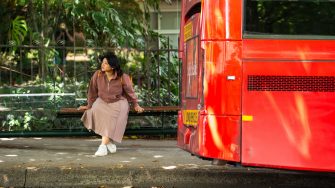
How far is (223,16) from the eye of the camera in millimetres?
6148

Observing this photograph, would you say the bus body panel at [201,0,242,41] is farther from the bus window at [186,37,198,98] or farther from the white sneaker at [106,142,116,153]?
the white sneaker at [106,142,116,153]

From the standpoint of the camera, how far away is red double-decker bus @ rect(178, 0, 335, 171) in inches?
235

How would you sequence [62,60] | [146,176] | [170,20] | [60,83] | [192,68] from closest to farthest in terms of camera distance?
1. [192,68]
2. [146,176]
3. [60,83]
4. [62,60]
5. [170,20]

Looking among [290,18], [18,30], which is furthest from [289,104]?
[18,30]

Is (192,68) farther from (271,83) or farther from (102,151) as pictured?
(102,151)

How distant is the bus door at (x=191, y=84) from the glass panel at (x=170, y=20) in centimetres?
951

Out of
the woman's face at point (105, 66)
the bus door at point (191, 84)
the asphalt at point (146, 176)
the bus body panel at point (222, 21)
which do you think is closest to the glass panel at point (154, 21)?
the woman's face at point (105, 66)

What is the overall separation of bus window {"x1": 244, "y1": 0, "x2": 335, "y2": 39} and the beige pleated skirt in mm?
3232

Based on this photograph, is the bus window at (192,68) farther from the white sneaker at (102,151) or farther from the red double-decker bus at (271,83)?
the white sneaker at (102,151)

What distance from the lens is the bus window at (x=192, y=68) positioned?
6617mm

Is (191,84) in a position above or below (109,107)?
above

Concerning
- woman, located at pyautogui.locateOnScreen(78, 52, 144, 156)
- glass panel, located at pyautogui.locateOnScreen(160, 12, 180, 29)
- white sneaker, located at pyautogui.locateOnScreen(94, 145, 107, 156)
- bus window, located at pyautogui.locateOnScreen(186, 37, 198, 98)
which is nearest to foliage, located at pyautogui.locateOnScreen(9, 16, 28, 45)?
woman, located at pyautogui.locateOnScreen(78, 52, 144, 156)

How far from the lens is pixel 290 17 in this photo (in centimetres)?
607

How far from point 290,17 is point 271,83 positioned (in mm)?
652
